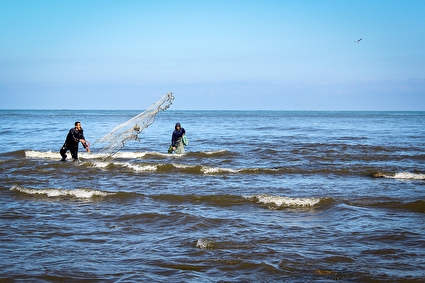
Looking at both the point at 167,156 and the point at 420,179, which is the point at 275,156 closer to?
the point at 167,156

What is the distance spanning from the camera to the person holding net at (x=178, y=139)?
1816 cm

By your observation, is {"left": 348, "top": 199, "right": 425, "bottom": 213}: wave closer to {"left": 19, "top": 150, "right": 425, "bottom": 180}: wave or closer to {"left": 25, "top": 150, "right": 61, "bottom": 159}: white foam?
{"left": 19, "top": 150, "right": 425, "bottom": 180}: wave

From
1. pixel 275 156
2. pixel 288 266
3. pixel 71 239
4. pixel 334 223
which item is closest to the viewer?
pixel 288 266

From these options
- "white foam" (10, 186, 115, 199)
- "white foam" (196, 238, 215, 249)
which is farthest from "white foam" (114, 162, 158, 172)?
"white foam" (196, 238, 215, 249)

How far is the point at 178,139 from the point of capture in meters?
18.6

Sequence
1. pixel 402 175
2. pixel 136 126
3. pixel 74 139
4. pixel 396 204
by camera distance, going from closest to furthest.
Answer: pixel 396 204 → pixel 402 175 → pixel 136 126 → pixel 74 139

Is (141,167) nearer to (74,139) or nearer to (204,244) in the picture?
(74,139)

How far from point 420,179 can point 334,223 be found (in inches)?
253

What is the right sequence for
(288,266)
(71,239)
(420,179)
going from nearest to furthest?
(288,266)
(71,239)
(420,179)

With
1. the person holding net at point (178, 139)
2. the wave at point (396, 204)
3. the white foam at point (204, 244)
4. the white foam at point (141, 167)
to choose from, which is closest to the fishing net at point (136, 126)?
the white foam at point (141, 167)

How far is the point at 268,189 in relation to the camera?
463 inches

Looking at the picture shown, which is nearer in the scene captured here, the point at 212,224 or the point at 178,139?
the point at 212,224

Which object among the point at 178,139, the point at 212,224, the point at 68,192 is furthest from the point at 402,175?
the point at 68,192

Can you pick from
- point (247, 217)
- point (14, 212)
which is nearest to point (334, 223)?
point (247, 217)
